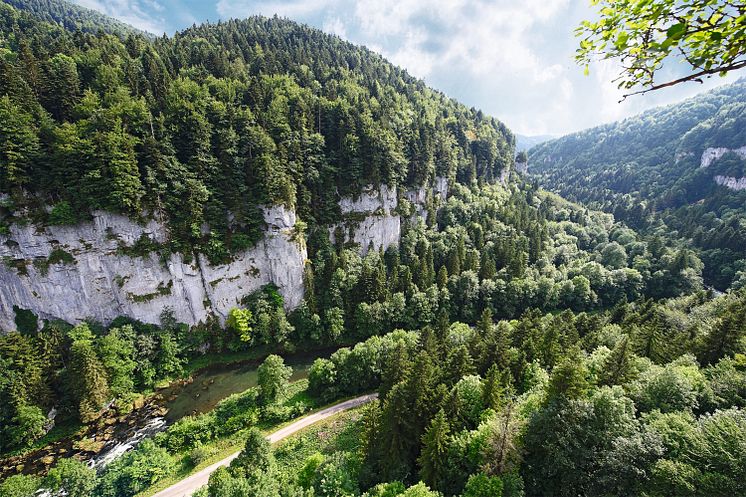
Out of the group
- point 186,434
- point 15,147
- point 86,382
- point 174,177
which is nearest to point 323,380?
point 186,434

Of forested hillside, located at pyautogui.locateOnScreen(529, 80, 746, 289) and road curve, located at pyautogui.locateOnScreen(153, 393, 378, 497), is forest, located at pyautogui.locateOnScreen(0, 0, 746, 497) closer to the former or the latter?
road curve, located at pyautogui.locateOnScreen(153, 393, 378, 497)

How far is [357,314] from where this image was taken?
55625mm

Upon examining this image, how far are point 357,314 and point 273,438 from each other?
23.5m

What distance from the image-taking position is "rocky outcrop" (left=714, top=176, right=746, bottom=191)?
366ft

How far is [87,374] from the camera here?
38.0 m

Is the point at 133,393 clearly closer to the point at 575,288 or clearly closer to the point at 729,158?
the point at 575,288

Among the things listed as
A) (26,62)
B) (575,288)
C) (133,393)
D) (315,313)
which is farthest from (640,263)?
(26,62)

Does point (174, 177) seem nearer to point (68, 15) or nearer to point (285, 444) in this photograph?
point (285, 444)

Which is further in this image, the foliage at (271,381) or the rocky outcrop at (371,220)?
the rocky outcrop at (371,220)

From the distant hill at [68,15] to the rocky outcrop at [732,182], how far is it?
218427mm

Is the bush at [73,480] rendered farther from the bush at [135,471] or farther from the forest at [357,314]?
the bush at [135,471]

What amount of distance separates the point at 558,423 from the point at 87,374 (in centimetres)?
4778

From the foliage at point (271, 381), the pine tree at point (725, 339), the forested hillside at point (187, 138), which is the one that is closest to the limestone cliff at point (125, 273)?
the forested hillside at point (187, 138)

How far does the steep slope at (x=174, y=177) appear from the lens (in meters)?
43.1
